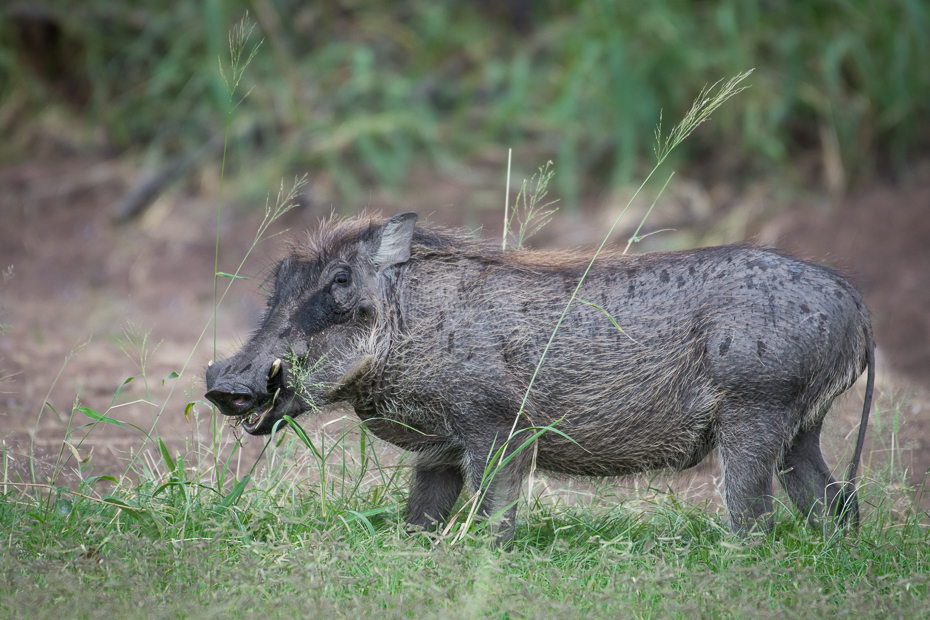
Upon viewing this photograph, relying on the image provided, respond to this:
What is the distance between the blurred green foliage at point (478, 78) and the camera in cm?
814

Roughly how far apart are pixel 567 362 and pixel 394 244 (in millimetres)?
722

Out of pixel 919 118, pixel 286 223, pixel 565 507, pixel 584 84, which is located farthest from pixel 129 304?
pixel 919 118

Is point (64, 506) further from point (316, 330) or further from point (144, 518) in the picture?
point (316, 330)

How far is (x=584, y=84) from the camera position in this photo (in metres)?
8.58

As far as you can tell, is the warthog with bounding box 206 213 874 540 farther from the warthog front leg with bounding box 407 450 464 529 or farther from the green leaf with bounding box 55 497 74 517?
the green leaf with bounding box 55 497 74 517

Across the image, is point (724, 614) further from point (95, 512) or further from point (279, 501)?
point (95, 512)

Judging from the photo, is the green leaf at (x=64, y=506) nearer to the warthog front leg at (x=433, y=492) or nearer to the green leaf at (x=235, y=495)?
the green leaf at (x=235, y=495)

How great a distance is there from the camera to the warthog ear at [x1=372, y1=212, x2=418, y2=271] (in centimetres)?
355

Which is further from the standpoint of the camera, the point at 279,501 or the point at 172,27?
the point at 172,27

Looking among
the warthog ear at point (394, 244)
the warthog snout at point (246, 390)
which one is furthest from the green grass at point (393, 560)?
the warthog ear at point (394, 244)

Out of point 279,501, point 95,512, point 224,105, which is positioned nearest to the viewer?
point 95,512

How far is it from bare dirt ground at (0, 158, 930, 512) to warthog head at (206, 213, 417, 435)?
121cm

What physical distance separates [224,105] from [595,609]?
22.0ft

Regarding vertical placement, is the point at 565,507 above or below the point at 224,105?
below
